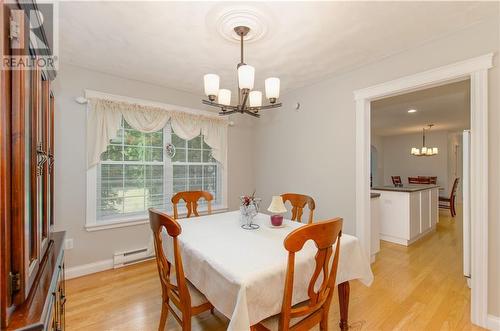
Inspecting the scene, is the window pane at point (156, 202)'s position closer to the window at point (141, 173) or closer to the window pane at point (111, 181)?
the window at point (141, 173)

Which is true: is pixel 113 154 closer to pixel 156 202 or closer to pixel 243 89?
pixel 156 202

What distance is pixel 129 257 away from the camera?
2994 mm

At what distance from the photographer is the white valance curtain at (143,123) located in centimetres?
275

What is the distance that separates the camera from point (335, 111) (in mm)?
2977

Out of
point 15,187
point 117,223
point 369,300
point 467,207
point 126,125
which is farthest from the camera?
point 126,125

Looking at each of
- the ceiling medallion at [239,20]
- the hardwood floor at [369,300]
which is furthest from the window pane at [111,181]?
the ceiling medallion at [239,20]

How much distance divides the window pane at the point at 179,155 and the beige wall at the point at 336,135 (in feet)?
4.35

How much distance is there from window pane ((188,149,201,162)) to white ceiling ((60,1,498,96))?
3.99 feet

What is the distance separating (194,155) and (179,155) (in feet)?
0.83

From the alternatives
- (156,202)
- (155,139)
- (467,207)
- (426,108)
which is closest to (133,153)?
(155,139)

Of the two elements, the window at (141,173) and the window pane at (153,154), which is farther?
the window pane at (153,154)

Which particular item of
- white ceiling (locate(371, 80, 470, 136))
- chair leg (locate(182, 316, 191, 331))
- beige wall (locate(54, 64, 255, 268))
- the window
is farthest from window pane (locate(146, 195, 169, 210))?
white ceiling (locate(371, 80, 470, 136))

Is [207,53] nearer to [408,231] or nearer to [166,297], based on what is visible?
[166,297]

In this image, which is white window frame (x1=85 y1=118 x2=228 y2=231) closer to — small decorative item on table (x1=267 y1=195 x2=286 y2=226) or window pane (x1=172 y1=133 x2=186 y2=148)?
window pane (x1=172 y1=133 x2=186 y2=148)
